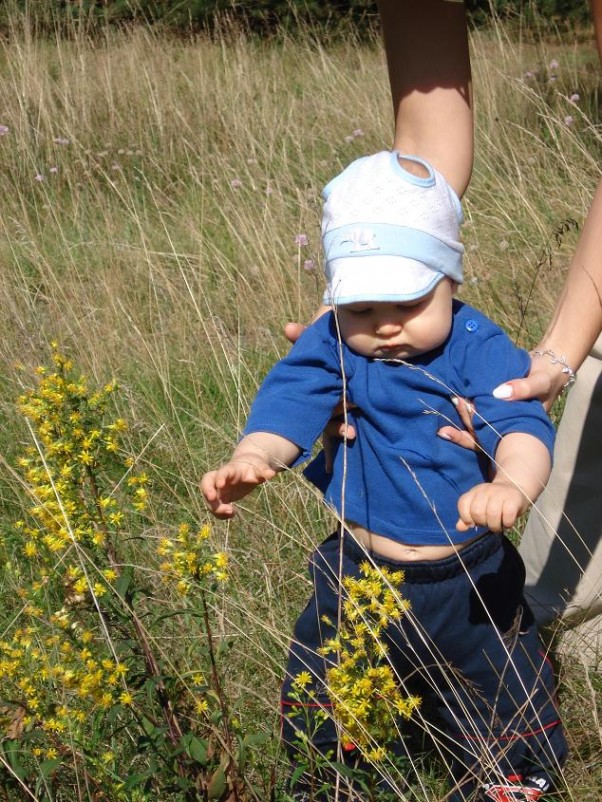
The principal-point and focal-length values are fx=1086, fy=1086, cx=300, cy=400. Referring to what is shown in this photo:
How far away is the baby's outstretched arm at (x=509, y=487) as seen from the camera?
5.40 feet

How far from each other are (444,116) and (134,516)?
1420 mm

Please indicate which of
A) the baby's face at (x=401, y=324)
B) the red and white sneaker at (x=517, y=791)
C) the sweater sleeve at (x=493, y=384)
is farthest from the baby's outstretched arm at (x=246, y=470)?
the red and white sneaker at (x=517, y=791)

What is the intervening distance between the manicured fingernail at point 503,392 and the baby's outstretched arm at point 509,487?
68mm

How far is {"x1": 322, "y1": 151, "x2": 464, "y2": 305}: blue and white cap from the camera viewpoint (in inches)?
73.4

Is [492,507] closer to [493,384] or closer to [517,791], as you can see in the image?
[493,384]

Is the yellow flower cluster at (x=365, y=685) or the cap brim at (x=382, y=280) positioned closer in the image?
the yellow flower cluster at (x=365, y=685)

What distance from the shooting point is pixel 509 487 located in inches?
66.4

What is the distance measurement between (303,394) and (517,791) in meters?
0.83

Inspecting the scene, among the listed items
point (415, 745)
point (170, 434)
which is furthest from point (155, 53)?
point (415, 745)

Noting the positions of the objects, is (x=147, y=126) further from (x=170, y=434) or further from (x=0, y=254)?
(x=170, y=434)

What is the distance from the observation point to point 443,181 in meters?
2.02

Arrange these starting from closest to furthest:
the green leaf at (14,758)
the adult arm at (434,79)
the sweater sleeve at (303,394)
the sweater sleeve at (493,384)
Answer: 1. the green leaf at (14,758)
2. the sweater sleeve at (493,384)
3. the sweater sleeve at (303,394)
4. the adult arm at (434,79)

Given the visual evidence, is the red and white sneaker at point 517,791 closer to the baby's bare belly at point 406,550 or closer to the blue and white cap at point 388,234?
the baby's bare belly at point 406,550

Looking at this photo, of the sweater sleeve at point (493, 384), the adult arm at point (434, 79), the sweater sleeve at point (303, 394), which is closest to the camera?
the sweater sleeve at point (493, 384)
